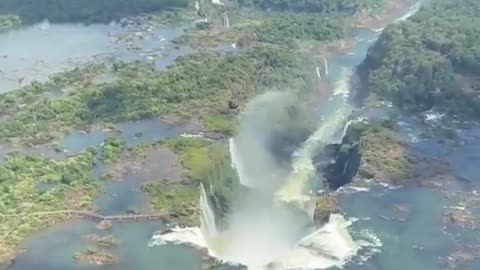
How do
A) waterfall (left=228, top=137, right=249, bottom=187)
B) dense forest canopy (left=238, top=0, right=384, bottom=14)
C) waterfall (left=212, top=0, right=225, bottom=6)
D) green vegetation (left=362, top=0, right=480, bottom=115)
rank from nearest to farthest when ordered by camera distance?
waterfall (left=228, top=137, right=249, bottom=187) < green vegetation (left=362, top=0, right=480, bottom=115) < dense forest canopy (left=238, top=0, right=384, bottom=14) < waterfall (left=212, top=0, right=225, bottom=6)

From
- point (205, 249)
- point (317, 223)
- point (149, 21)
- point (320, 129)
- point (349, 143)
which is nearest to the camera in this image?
point (205, 249)

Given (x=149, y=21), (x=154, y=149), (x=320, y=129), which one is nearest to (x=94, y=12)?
(x=149, y=21)

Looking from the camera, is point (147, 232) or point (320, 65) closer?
point (147, 232)

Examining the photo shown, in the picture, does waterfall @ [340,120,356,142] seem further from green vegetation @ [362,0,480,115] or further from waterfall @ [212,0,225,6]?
waterfall @ [212,0,225,6]

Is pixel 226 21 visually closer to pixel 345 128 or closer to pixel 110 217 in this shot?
pixel 345 128

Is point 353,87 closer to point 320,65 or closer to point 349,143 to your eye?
point 320,65

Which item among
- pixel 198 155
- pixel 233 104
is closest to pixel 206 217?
pixel 198 155

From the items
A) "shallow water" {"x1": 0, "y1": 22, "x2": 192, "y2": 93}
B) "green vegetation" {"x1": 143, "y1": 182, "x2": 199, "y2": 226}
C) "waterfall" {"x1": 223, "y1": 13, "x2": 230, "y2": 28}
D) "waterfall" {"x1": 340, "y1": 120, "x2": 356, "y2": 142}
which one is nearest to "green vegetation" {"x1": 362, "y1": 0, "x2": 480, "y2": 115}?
"waterfall" {"x1": 340, "y1": 120, "x2": 356, "y2": 142}
